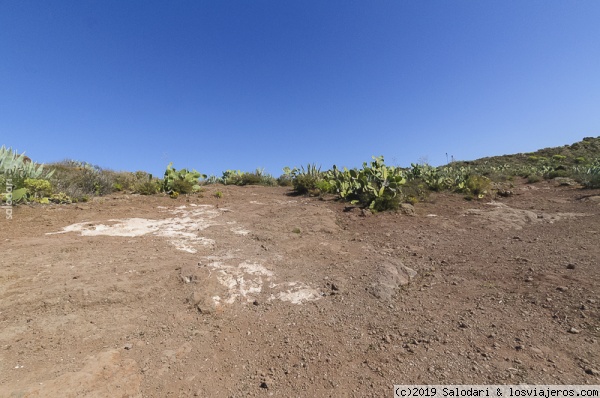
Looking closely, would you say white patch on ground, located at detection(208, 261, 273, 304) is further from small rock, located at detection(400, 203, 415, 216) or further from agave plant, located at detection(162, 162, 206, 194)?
agave plant, located at detection(162, 162, 206, 194)

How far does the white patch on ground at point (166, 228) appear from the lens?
5312mm

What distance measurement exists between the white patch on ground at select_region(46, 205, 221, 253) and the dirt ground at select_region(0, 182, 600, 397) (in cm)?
6

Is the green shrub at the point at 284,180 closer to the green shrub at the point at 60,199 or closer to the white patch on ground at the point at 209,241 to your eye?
the white patch on ground at the point at 209,241

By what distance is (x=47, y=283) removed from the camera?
3.53 metres

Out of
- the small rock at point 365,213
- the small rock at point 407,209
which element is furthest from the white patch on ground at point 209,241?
the small rock at point 407,209

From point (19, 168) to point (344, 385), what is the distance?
35.1ft

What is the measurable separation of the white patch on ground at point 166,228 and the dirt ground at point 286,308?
6cm

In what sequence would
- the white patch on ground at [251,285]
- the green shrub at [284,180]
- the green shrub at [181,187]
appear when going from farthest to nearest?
1. the green shrub at [284,180]
2. the green shrub at [181,187]
3. the white patch on ground at [251,285]

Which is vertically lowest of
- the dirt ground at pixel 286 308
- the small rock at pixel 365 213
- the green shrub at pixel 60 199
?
the dirt ground at pixel 286 308

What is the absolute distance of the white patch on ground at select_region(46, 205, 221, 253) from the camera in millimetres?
5312

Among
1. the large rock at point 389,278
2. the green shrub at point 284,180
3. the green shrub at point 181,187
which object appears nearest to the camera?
the large rock at point 389,278

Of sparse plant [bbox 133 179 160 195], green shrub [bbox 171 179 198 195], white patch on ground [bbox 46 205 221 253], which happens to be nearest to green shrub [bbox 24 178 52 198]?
sparse plant [bbox 133 179 160 195]

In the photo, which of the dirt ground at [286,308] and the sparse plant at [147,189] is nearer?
the dirt ground at [286,308]

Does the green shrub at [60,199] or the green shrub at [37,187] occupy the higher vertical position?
the green shrub at [37,187]
